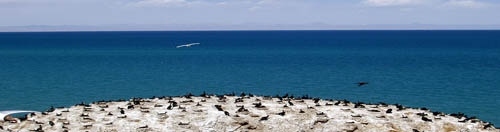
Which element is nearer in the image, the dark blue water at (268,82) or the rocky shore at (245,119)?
the rocky shore at (245,119)

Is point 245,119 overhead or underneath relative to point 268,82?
overhead

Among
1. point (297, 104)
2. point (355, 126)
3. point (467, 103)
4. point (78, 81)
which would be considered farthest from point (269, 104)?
point (78, 81)

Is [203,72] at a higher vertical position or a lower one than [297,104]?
lower

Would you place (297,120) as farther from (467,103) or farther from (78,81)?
(78,81)

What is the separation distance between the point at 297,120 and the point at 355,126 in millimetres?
2526

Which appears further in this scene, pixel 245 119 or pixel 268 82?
pixel 268 82

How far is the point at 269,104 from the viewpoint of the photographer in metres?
25.8

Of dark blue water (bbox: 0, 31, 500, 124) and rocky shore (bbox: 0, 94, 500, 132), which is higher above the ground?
rocky shore (bbox: 0, 94, 500, 132)

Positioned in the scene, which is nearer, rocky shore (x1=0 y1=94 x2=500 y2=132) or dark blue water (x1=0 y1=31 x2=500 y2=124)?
rocky shore (x1=0 y1=94 x2=500 y2=132)

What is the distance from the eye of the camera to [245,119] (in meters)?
23.0

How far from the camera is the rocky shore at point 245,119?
73.4 feet

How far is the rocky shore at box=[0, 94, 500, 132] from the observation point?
22.4 metres

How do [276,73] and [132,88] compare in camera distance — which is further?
[276,73]

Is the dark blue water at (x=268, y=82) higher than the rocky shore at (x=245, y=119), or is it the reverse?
the rocky shore at (x=245, y=119)
